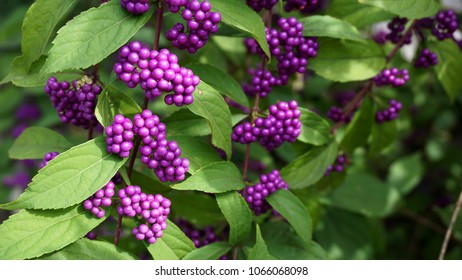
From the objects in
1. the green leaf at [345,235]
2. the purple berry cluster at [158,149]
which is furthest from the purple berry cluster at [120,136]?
the green leaf at [345,235]

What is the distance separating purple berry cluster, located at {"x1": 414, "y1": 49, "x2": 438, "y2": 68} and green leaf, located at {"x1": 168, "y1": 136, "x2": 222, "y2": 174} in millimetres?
1194

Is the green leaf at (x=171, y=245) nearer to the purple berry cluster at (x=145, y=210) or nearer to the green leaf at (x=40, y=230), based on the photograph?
the purple berry cluster at (x=145, y=210)

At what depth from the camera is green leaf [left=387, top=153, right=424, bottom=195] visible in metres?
3.79

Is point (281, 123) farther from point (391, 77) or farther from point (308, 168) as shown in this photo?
point (391, 77)

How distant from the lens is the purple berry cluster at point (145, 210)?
1.87 m

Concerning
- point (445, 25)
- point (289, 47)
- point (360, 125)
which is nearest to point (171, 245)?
point (289, 47)

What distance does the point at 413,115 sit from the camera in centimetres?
414

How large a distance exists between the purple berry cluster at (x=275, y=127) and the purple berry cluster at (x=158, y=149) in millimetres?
355

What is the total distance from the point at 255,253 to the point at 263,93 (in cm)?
Result: 67

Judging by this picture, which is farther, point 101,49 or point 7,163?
point 7,163

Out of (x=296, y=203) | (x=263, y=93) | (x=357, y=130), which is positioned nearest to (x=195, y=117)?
(x=263, y=93)

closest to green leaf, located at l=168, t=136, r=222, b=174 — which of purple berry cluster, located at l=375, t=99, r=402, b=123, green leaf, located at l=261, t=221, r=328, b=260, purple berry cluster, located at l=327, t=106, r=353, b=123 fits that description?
green leaf, located at l=261, t=221, r=328, b=260

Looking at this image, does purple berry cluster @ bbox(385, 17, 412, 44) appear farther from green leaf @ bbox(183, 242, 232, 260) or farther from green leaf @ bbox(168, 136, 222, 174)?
green leaf @ bbox(183, 242, 232, 260)

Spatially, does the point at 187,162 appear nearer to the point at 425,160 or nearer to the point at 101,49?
the point at 101,49
